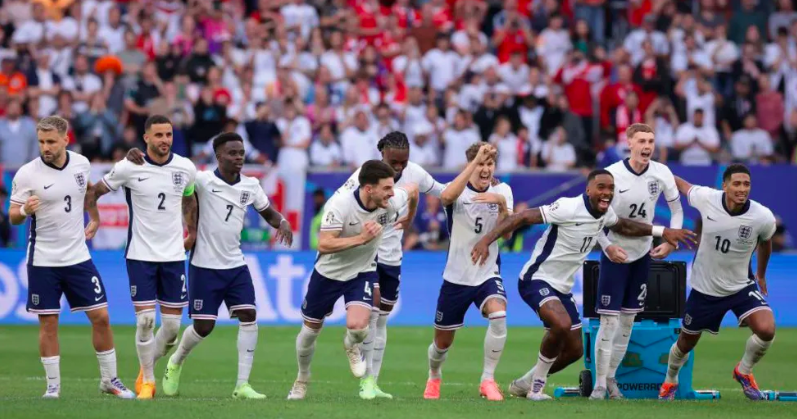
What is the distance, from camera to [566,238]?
13.5 meters

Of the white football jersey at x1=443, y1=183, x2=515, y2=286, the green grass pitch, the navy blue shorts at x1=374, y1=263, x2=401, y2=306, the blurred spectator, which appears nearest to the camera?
the green grass pitch

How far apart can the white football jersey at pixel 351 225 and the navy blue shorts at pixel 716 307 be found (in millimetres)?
3440

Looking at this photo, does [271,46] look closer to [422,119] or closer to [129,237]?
[422,119]

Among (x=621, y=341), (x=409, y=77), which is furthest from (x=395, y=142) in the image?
(x=409, y=77)

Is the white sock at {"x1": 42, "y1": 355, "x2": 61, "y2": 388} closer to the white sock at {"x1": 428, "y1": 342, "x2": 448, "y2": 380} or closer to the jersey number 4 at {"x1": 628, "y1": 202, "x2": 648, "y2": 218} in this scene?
the white sock at {"x1": 428, "y1": 342, "x2": 448, "y2": 380}

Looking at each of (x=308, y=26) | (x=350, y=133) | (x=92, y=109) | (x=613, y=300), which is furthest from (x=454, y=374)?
(x=308, y=26)

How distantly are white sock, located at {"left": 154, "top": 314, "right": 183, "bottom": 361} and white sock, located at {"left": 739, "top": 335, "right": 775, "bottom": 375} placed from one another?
241 inches

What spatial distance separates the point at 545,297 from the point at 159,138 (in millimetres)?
4290

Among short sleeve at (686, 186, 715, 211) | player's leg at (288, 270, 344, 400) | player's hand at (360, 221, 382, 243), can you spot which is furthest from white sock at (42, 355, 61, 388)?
short sleeve at (686, 186, 715, 211)

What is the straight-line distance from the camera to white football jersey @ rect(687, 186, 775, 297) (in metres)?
13.7

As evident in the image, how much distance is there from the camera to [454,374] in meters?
16.5

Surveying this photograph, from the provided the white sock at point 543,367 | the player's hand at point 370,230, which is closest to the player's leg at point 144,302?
the player's hand at point 370,230

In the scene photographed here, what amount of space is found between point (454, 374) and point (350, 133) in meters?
9.38

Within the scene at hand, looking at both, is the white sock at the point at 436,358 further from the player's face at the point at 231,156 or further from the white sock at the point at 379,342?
the player's face at the point at 231,156
